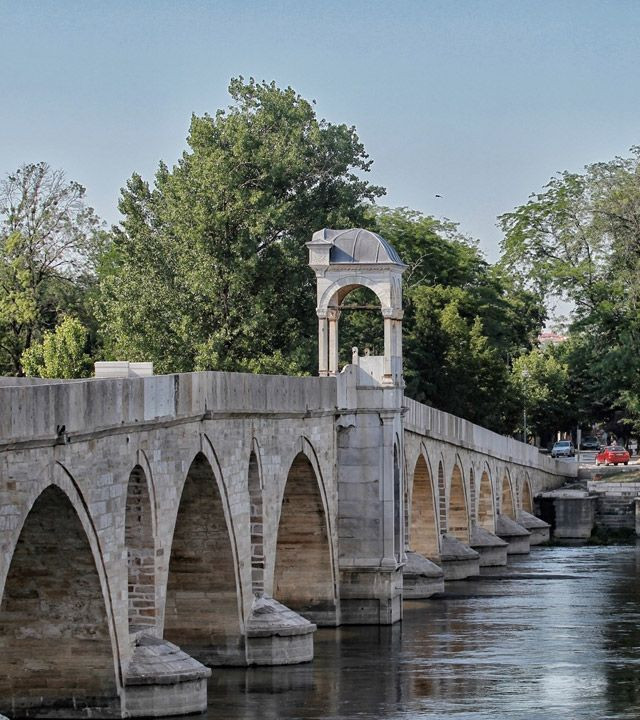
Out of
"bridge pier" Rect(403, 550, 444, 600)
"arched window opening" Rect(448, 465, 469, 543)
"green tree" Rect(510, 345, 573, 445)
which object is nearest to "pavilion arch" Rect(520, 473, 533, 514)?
"arched window opening" Rect(448, 465, 469, 543)

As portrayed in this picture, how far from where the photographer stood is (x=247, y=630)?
3023 centimetres

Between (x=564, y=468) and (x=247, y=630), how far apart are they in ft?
161

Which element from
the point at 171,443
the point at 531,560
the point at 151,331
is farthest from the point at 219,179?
the point at 171,443

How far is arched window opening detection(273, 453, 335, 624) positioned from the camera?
36469 mm

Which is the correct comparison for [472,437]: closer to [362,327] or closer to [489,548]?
[489,548]

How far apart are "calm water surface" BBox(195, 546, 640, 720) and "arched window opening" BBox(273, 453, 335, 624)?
0.73 metres

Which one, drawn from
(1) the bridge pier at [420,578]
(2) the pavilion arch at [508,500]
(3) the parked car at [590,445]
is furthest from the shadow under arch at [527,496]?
(3) the parked car at [590,445]

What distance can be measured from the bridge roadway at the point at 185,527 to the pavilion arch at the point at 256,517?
0.02m

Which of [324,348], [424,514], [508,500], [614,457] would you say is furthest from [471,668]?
[614,457]

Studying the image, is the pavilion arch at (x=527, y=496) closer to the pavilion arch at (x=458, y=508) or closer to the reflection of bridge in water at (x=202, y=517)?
the pavilion arch at (x=458, y=508)

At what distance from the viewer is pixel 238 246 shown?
2249 inches

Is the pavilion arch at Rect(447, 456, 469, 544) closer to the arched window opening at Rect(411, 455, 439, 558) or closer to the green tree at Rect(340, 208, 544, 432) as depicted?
the arched window opening at Rect(411, 455, 439, 558)

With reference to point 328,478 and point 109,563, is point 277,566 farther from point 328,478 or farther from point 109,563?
point 109,563

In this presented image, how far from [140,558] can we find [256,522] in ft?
20.1
